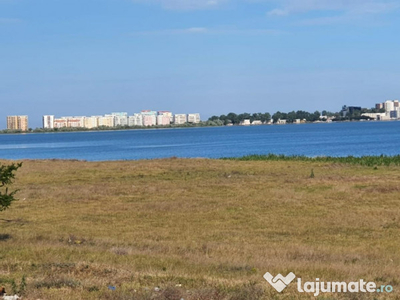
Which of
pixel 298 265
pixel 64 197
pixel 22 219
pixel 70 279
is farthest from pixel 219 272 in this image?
pixel 64 197

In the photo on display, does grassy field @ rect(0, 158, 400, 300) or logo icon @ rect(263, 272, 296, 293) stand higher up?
logo icon @ rect(263, 272, 296, 293)

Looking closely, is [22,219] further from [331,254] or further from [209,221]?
[331,254]

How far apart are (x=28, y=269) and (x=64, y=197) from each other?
19.5 m

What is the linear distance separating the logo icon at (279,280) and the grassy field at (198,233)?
0.13 m

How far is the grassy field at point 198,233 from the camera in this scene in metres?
10.5

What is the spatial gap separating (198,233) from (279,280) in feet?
33.4

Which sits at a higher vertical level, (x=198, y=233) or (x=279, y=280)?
(x=279, y=280)

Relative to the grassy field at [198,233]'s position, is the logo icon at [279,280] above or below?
above

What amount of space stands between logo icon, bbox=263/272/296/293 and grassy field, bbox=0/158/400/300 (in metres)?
0.13

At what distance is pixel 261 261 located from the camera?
46.1 feet

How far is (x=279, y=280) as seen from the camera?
1048 cm

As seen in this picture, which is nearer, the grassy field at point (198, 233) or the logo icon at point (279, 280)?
the logo icon at point (279, 280)

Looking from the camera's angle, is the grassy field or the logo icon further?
the grassy field

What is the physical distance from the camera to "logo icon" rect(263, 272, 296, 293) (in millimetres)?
10004
